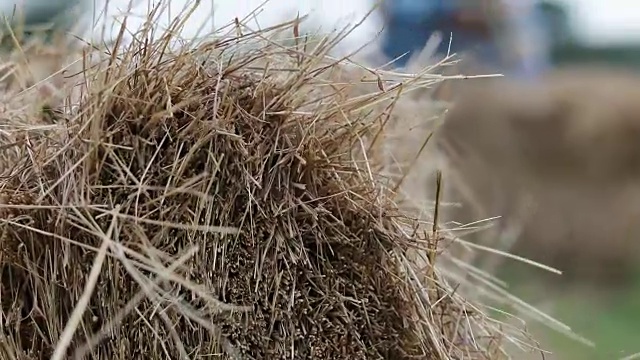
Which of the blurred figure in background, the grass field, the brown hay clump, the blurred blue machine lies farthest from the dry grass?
the grass field

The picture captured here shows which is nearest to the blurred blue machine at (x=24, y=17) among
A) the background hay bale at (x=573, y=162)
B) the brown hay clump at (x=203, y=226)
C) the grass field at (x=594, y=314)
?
the brown hay clump at (x=203, y=226)

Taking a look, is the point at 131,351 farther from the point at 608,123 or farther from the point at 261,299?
the point at 608,123

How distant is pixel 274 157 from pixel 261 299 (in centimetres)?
13

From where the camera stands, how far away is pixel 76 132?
0.70 metres

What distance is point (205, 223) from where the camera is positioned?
0.68m

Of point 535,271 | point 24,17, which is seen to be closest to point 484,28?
point 535,271

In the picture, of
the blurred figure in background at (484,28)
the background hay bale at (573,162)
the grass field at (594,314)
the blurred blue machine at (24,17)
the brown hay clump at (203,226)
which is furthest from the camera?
the background hay bale at (573,162)

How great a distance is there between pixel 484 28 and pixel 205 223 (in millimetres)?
2456

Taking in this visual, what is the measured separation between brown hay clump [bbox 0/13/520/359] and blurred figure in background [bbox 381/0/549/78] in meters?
0.68

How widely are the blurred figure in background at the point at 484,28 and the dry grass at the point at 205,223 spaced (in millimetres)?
679

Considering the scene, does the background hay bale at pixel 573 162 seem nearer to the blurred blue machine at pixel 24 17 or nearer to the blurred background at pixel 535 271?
the blurred background at pixel 535 271

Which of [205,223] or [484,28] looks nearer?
[205,223]

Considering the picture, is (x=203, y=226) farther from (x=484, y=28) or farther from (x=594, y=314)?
(x=594, y=314)

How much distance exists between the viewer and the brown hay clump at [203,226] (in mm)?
671
